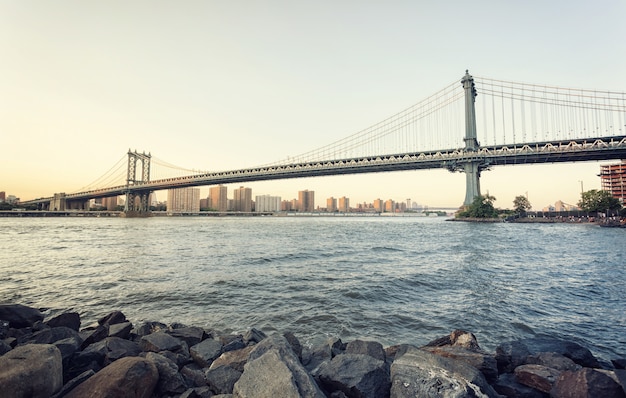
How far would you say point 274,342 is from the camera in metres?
3.62

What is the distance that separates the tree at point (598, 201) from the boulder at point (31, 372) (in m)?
84.3

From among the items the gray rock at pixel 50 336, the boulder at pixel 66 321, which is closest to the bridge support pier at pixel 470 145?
the boulder at pixel 66 321

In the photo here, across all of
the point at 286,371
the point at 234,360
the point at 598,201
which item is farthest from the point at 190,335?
the point at 598,201

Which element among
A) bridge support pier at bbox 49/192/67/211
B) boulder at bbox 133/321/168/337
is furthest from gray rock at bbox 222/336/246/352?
bridge support pier at bbox 49/192/67/211

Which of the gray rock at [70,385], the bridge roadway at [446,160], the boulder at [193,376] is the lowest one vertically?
the boulder at [193,376]

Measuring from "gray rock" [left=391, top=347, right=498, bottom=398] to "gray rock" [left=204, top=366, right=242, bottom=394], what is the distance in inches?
64.3

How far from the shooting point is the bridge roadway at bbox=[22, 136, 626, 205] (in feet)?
161

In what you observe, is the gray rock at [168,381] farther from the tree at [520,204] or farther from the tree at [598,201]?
the tree at [520,204]

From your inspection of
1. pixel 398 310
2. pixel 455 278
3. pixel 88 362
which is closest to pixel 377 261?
pixel 455 278

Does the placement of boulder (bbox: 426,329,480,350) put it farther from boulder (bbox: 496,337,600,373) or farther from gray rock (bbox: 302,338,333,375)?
gray rock (bbox: 302,338,333,375)

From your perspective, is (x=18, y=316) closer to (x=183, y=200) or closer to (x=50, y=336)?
(x=50, y=336)

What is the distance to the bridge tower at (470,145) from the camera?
57000mm

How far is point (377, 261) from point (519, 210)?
81.4 metres

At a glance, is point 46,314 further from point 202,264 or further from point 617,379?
point 617,379
